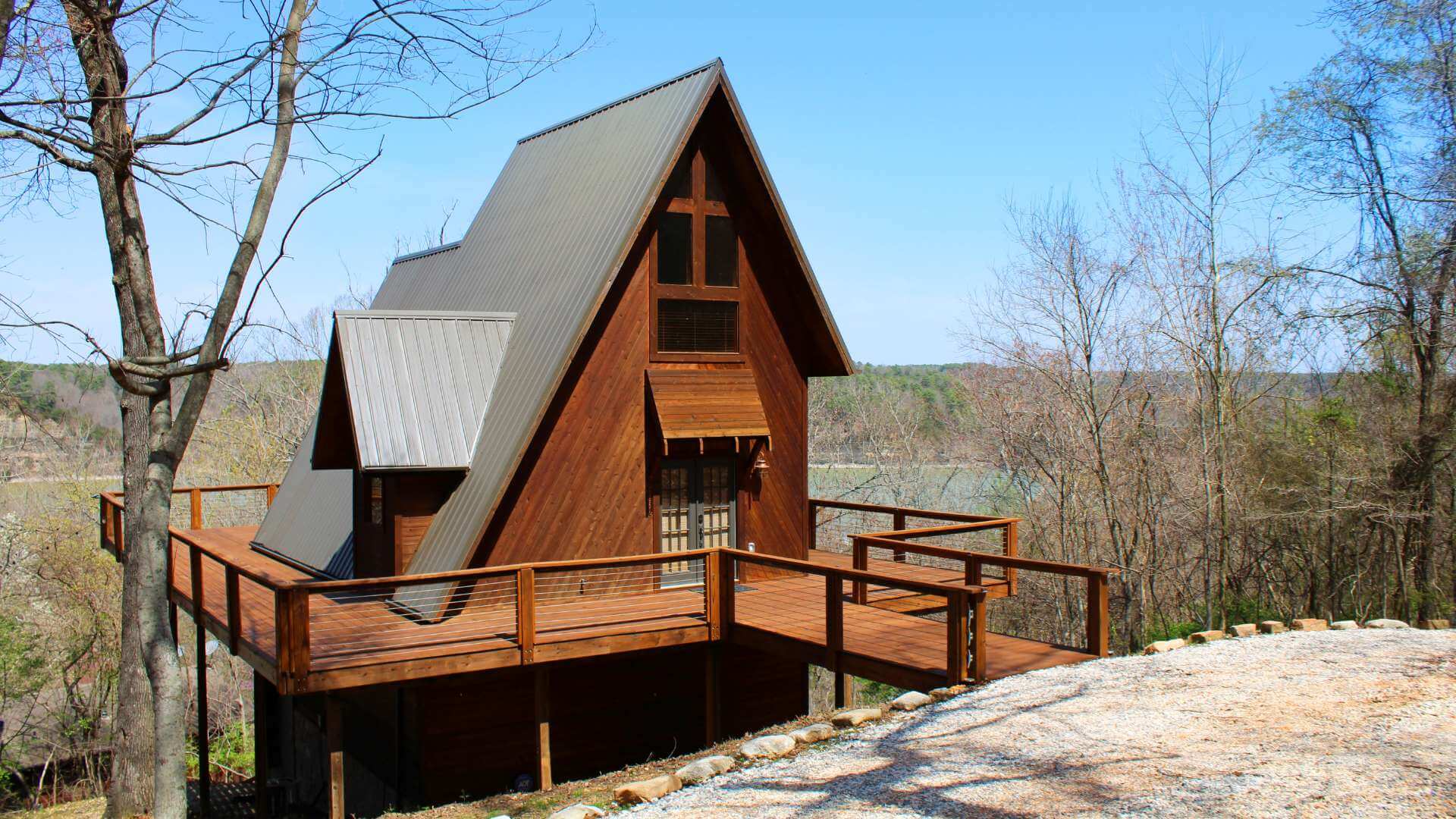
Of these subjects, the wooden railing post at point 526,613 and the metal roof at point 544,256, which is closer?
the wooden railing post at point 526,613

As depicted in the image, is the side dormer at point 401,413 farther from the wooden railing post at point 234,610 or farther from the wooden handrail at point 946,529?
the wooden handrail at point 946,529

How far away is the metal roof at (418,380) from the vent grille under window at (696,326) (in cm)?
197

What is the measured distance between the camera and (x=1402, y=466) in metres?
17.6

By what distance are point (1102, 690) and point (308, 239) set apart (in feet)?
24.6

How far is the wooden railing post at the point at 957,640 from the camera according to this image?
8445 millimetres

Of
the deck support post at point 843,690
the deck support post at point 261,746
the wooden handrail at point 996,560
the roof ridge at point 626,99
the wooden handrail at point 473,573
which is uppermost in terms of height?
the roof ridge at point 626,99

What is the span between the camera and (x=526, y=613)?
32.4ft

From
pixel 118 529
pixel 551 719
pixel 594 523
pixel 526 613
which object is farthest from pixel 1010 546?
pixel 118 529

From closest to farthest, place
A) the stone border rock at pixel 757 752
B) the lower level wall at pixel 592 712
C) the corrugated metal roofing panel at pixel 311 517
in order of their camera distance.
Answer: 1. the stone border rock at pixel 757 752
2. the lower level wall at pixel 592 712
3. the corrugated metal roofing panel at pixel 311 517

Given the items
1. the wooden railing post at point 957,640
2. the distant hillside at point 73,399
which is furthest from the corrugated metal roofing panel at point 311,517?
the wooden railing post at point 957,640

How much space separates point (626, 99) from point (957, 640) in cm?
890

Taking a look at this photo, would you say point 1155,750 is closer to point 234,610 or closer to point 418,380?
point 418,380

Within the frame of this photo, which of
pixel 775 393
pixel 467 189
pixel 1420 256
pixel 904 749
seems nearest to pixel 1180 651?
pixel 904 749

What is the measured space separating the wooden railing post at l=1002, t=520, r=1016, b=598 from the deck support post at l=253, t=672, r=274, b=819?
29.1ft
